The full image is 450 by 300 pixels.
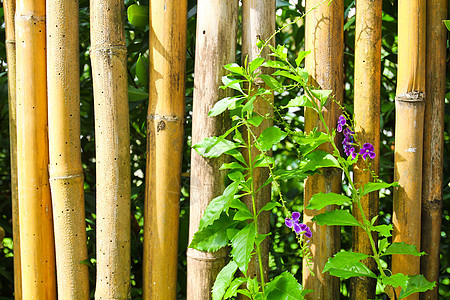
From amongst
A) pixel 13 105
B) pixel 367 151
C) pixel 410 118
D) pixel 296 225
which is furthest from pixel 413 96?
pixel 13 105

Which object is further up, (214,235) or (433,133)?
(433,133)

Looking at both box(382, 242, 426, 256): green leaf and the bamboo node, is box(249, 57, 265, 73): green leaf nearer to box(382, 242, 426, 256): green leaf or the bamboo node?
the bamboo node

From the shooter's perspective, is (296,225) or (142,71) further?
(142,71)

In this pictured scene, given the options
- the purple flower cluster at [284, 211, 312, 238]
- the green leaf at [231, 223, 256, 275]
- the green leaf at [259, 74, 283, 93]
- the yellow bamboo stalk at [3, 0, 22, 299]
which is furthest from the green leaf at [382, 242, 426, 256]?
the yellow bamboo stalk at [3, 0, 22, 299]

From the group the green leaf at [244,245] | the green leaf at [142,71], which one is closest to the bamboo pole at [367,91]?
the green leaf at [244,245]

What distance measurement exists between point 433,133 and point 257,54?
1.36ft

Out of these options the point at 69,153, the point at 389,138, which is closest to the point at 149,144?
the point at 69,153

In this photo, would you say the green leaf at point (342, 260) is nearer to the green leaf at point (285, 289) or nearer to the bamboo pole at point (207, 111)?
the green leaf at point (285, 289)

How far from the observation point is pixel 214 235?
973 mm

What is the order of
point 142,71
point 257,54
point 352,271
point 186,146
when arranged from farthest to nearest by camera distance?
point 186,146 < point 142,71 < point 257,54 < point 352,271

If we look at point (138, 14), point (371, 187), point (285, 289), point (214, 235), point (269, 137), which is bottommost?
point (285, 289)

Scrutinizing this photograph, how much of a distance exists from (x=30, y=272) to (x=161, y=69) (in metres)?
0.58

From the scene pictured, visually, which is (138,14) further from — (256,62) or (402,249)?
(402,249)

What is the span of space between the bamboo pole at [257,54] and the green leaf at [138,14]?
234mm
